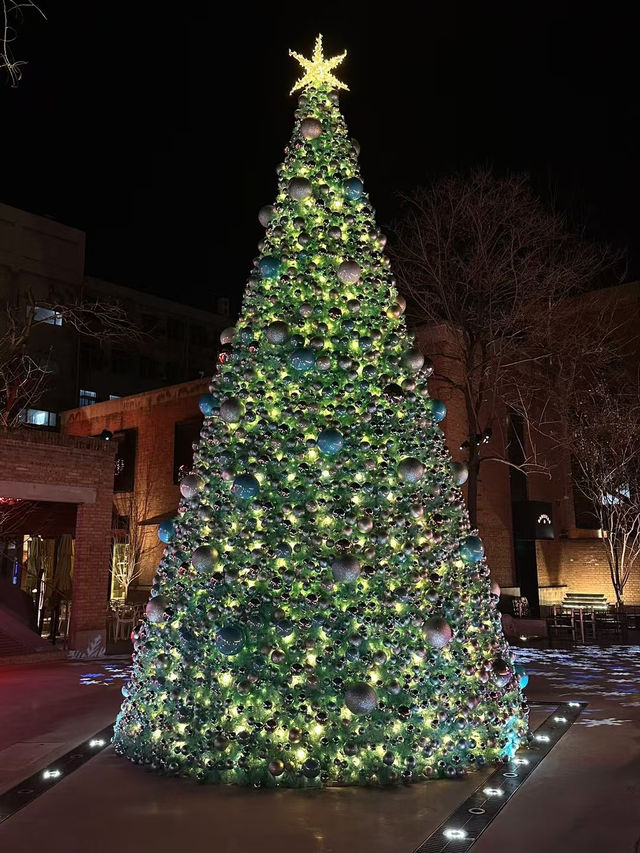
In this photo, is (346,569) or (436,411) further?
(436,411)

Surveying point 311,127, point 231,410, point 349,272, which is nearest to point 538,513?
point 349,272

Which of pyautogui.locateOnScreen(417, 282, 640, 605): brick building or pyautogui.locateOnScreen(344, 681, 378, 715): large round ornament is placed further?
pyautogui.locateOnScreen(417, 282, 640, 605): brick building

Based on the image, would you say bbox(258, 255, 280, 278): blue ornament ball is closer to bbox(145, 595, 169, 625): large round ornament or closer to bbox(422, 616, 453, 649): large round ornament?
bbox(145, 595, 169, 625): large round ornament

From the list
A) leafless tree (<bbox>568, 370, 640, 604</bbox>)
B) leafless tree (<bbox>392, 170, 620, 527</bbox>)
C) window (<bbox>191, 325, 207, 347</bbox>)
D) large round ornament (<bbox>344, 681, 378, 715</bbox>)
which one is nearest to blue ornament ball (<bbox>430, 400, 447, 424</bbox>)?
large round ornament (<bbox>344, 681, 378, 715</bbox>)

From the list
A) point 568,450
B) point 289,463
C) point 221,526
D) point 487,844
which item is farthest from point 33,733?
point 568,450

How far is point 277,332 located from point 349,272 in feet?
2.73

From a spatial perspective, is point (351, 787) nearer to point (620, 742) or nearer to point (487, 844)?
point (487, 844)

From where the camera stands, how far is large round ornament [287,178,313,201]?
609cm

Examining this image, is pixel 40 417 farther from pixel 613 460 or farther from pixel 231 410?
pixel 231 410

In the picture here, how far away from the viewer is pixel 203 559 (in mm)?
5266

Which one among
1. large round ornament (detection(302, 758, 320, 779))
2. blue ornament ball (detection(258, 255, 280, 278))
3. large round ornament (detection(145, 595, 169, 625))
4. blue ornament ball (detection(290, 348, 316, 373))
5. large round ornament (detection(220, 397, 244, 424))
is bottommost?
large round ornament (detection(302, 758, 320, 779))

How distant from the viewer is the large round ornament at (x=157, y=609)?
559 centimetres

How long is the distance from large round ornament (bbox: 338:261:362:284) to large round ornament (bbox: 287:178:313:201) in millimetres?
767

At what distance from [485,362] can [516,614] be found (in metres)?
7.18
